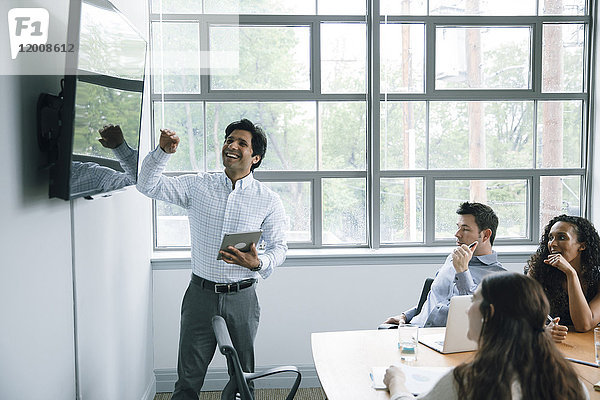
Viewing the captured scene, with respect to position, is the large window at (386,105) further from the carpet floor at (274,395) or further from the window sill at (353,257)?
the carpet floor at (274,395)

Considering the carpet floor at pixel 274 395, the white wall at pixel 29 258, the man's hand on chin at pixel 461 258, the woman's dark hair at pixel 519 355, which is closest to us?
the woman's dark hair at pixel 519 355

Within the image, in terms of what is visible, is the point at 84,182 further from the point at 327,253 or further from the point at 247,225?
the point at 327,253

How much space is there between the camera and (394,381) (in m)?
1.83

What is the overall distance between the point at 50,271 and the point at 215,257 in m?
1.00

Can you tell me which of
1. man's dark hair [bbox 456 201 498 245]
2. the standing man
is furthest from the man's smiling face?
man's dark hair [bbox 456 201 498 245]

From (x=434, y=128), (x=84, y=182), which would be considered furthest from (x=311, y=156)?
(x=84, y=182)

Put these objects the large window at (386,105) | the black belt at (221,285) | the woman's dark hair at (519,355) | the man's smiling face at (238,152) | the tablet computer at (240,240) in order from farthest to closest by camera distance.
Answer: the large window at (386,105) < the man's smiling face at (238,152) < the black belt at (221,285) < the tablet computer at (240,240) < the woman's dark hair at (519,355)

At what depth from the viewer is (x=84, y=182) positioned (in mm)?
2027

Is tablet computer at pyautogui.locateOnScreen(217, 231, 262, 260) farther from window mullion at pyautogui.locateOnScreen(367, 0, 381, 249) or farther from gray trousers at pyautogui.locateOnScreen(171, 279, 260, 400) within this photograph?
window mullion at pyautogui.locateOnScreen(367, 0, 381, 249)

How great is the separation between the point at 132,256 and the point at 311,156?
1.52 meters

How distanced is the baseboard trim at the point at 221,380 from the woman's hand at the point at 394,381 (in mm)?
2198

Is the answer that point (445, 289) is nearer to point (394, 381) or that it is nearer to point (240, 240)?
point (240, 240)

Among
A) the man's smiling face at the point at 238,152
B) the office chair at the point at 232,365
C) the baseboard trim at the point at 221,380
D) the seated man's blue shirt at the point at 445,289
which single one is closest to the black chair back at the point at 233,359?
the office chair at the point at 232,365

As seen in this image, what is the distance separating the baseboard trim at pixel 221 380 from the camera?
3951 millimetres
